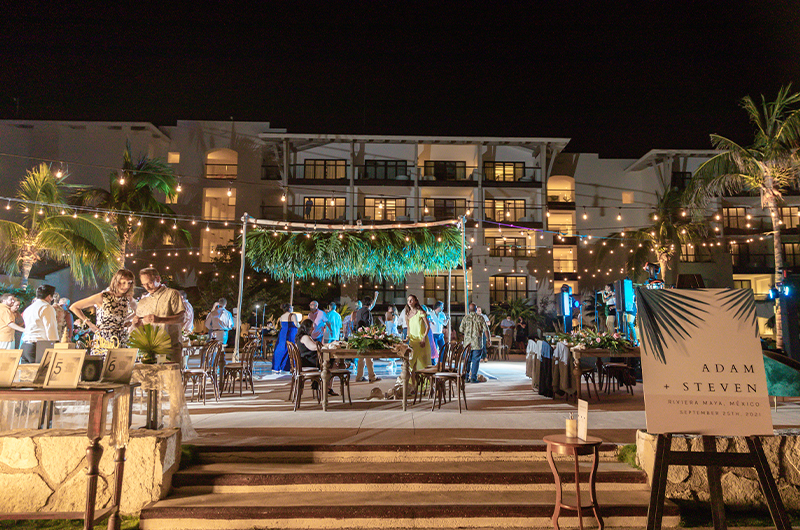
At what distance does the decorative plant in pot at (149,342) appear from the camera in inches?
178

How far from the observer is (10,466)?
3980 millimetres

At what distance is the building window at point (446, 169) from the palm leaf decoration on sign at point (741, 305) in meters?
21.6

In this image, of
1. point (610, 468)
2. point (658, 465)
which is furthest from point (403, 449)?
point (658, 465)

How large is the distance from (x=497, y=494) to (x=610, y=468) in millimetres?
1095

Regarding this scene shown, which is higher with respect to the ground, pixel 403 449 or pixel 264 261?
pixel 264 261

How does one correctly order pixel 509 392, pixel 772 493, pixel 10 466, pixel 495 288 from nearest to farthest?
pixel 772 493, pixel 10 466, pixel 509 392, pixel 495 288

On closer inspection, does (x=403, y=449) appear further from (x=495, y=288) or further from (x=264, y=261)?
(x=495, y=288)

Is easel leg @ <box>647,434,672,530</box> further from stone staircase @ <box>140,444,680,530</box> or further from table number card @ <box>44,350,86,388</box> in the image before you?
table number card @ <box>44,350,86,388</box>

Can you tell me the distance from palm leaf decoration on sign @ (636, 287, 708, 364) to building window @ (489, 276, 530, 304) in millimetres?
20233

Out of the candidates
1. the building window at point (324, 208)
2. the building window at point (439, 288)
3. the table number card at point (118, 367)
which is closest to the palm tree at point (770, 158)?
the table number card at point (118, 367)

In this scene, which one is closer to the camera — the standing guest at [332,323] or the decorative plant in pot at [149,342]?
the decorative plant in pot at [149,342]

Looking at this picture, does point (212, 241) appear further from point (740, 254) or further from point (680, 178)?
point (740, 254)

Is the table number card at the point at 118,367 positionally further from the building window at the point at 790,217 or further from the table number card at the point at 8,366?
the building window at the point at 790,217

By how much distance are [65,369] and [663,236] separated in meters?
20.6
